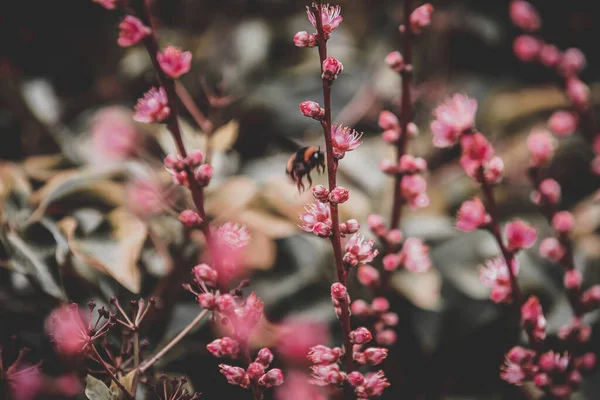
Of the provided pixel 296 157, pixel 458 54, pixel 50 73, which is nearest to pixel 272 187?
pixel 296 157

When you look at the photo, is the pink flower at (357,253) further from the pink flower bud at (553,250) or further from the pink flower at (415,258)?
the pink flower bud at (553,250)

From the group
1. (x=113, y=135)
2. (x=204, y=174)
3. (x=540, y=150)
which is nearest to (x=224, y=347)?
(x=204, y=174)

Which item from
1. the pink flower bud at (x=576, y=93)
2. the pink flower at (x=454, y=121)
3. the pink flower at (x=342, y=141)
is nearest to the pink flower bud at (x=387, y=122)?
the pink flower at (x=454, y=121)

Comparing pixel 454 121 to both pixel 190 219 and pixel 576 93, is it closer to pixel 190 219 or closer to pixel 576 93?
pixel 190 219

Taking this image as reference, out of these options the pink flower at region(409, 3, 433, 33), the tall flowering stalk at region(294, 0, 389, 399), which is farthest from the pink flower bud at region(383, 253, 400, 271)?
the pink flower at region(409, 3, 433, 33)

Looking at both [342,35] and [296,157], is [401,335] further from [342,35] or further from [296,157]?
[342,35]

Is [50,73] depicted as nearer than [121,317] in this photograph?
No

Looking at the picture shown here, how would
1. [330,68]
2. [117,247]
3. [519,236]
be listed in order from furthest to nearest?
1. [117,247]
2. [519,236]
3. [330,68]
